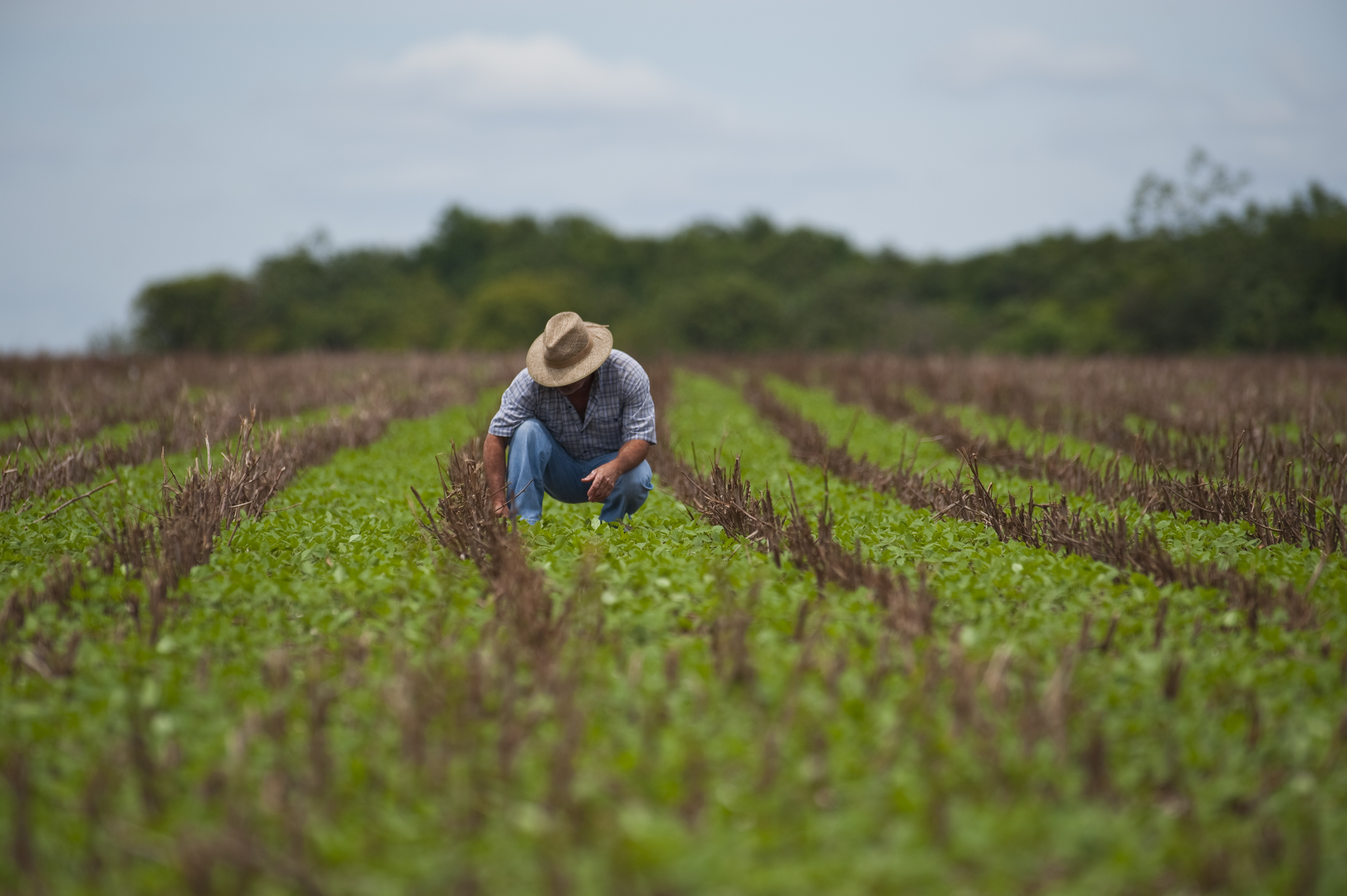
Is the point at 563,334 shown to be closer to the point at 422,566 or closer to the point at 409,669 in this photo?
the point at 422,566

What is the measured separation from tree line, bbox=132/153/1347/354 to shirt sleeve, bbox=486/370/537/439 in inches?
952

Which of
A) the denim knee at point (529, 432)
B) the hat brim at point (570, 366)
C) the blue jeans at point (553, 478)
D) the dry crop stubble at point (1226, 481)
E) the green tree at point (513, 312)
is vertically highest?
the green tree at point (513, 312)

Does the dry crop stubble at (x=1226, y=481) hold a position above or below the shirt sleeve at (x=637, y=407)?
below

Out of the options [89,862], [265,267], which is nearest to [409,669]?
[89,862]

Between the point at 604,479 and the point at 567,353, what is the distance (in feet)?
2.33

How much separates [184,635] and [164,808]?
1220 mm

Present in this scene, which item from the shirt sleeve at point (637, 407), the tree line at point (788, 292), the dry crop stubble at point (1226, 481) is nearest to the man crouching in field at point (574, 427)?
the shirt sleeve at point (637, 407)

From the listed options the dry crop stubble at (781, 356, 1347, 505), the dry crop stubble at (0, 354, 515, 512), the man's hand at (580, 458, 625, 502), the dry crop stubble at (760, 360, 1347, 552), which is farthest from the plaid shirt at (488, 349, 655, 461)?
the dry crop stubble at (781, 356, 1347, 505)

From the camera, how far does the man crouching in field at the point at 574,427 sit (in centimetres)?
509

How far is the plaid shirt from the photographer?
532 centimetres

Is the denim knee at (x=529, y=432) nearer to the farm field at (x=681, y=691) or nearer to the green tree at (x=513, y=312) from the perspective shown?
the farm field at (x=681, y=691)

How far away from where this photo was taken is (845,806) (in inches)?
95.9

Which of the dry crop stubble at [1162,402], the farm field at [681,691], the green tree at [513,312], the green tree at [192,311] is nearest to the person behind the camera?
the farm field at [681,691]

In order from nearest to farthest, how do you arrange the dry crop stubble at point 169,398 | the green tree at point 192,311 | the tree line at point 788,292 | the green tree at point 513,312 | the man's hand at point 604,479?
the man's hand at point 604,479
the dry crop stubble at point 169,398
the tree line at point 788,292
the green tree at point 192,311
the green tree at point 513,312
